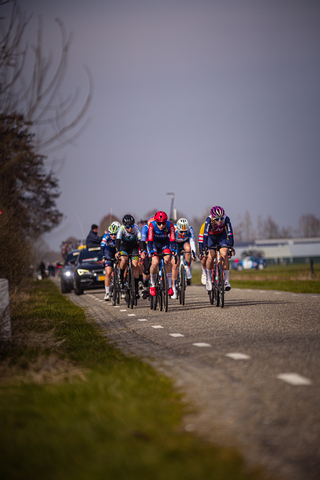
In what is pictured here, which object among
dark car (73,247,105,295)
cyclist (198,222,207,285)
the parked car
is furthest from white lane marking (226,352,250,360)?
the parked car

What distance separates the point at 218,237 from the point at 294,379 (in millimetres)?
8533

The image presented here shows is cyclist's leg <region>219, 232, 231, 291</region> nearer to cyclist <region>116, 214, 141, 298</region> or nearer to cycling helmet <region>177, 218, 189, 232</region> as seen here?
cyclist <region>116, 214, 141, 298</region>

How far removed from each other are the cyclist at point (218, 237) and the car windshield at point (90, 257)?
9.09 m

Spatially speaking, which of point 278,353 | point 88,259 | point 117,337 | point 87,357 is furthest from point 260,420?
point 88,259

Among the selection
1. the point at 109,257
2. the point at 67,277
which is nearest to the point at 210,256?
the point at 109,257

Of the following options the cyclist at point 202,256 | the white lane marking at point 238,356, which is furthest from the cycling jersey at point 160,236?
the white lane marking at point 238,356

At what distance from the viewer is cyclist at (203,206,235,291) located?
41.8 feet

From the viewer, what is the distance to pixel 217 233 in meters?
13.1

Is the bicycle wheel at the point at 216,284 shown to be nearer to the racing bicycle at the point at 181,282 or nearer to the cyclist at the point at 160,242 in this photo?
the racing bicycle at the point at 181,282

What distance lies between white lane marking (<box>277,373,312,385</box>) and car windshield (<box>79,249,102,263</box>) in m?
16.9

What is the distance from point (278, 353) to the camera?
19.6 feet

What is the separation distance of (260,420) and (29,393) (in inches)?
76.1

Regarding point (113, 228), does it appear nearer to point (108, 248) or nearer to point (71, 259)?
point (108, 248)

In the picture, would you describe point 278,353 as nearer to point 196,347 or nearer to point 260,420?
point 196,347
